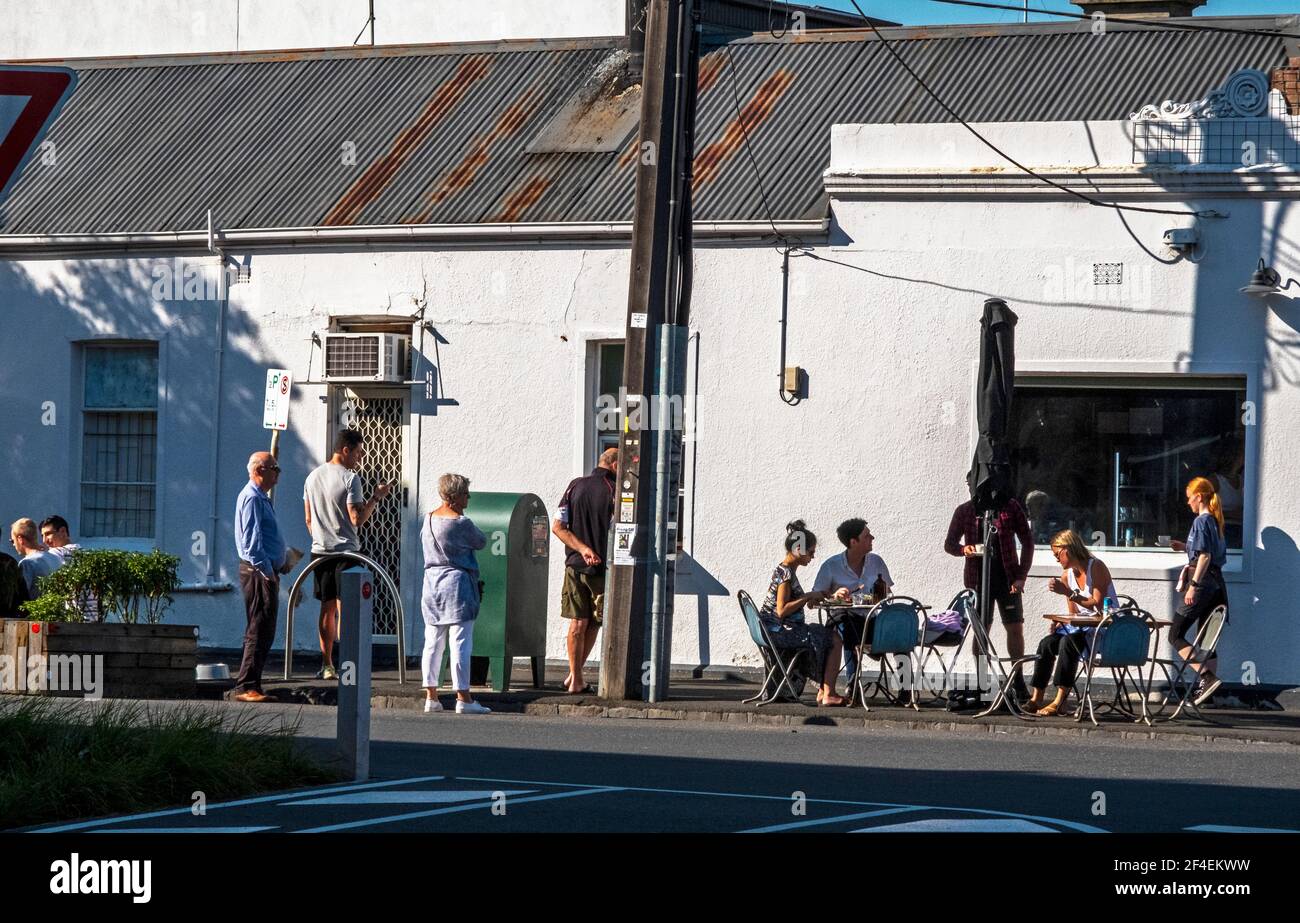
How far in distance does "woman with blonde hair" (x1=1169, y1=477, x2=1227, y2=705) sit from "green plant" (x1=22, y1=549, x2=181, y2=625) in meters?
7.93

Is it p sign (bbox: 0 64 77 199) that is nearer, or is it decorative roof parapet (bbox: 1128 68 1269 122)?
p sign (bbox: 0 64 77 199)

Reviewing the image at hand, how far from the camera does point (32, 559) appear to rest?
16.8 meters

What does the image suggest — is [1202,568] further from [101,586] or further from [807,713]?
[101,586]

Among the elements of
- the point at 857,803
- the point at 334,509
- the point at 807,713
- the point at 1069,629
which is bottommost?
the point at 807,713

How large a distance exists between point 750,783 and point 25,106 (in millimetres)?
5531

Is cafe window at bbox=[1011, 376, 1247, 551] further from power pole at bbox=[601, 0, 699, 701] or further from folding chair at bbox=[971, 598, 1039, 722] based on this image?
power pole at bbox=[601, 0, 699, 701]

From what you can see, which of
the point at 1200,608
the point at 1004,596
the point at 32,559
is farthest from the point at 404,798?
the point at 1200,608

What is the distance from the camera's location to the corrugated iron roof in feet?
63.2

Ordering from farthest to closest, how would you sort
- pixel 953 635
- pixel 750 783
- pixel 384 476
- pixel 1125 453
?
1. pixel 384 476
2. pixel 1125 453
3. pixel 953 635
4. pixel 750 783

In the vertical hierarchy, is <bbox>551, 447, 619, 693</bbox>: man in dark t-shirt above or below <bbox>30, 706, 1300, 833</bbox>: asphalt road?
above

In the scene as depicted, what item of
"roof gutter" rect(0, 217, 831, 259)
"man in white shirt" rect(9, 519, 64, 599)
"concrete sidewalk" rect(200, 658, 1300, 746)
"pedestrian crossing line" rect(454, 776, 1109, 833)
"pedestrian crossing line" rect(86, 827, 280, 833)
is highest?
"roof gutter" rect(0, 217, 831, 259)

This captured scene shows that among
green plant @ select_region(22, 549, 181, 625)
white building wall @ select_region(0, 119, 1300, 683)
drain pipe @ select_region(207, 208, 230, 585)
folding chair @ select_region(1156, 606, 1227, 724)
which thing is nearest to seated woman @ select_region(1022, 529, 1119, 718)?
folding chair @ select_region(1156, 606, 1227, 724)

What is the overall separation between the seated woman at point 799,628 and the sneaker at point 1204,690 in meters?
2.68
